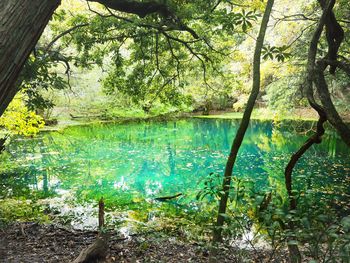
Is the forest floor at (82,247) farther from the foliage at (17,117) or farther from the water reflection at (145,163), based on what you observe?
the foliage at (17,117)

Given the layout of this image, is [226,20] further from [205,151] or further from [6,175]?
[205,151]

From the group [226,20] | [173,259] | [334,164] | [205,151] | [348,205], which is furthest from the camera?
[205,151]

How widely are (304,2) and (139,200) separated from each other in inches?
411

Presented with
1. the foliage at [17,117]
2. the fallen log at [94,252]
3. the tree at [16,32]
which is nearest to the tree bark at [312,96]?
the tree at [16,32]

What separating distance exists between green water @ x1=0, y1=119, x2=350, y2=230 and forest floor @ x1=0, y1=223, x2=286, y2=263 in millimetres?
1036

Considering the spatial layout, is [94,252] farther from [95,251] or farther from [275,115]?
[275,115]

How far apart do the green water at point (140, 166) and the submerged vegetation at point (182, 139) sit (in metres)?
0.07

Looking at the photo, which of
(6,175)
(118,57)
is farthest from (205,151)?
(118,57)

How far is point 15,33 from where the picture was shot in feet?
4.85

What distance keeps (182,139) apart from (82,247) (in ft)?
48.6

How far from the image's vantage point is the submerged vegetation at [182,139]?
219 cm

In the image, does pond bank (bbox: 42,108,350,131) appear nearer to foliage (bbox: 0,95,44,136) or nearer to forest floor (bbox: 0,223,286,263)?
foliage (bbox: 0,95,44,136)

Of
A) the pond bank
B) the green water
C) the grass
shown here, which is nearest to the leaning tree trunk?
the green water

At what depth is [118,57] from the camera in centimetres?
691
